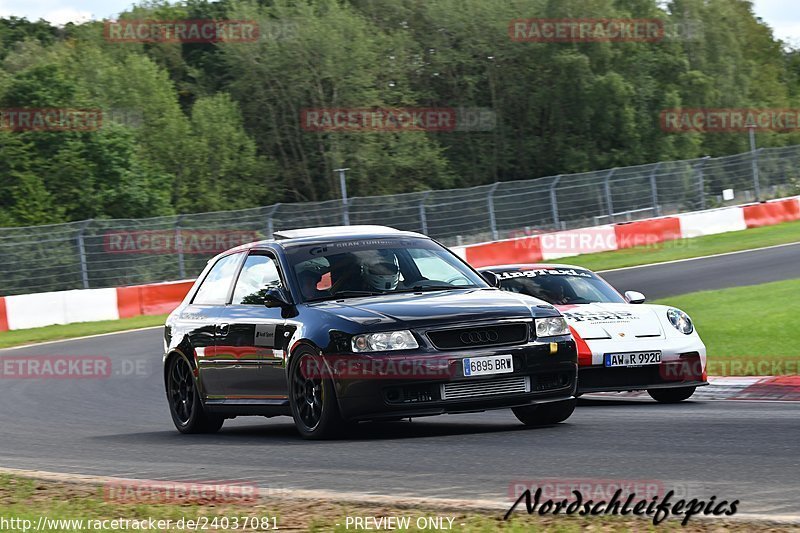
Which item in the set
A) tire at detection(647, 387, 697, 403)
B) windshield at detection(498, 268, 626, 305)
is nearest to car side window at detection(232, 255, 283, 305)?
windshield at detection(498, 268, 626, 305)

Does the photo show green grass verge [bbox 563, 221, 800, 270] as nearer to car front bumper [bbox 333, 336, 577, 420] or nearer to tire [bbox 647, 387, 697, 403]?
tire [bbox 647, 387, 697, 403]

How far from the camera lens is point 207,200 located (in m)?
57.9

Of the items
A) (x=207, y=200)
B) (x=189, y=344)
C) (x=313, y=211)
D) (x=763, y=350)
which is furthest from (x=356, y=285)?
(x=207, y=200)

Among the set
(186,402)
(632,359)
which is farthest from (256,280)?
(632,359)

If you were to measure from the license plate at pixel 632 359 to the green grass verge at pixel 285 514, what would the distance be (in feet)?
17.8

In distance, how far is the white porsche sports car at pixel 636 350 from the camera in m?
11.7

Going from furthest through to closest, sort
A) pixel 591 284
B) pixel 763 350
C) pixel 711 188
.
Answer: pixel 711 188 < pixel 763 350 < pixel 591 284

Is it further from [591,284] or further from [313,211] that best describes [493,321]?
[313,211]

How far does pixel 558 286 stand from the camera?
13.2 meters

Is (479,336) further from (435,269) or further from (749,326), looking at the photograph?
(749,326)

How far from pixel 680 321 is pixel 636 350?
30.1 inches

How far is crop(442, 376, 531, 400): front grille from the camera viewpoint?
880cm

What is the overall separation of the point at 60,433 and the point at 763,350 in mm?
7487

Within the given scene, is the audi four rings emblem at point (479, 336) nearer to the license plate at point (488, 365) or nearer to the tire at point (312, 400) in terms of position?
the license plate at point (488, 365)
